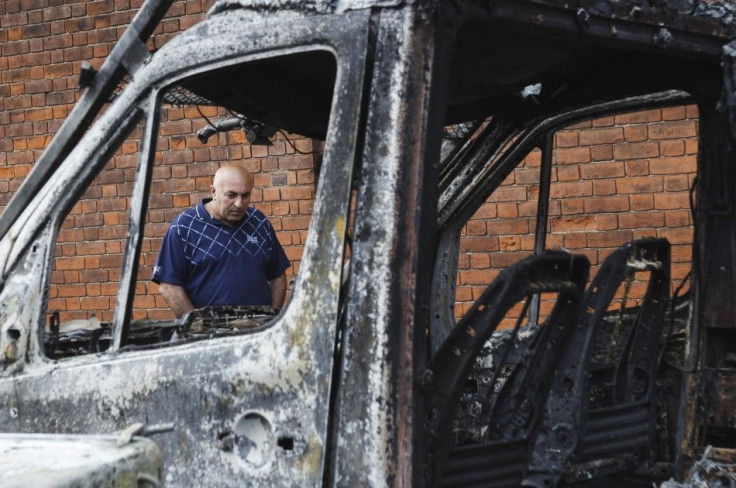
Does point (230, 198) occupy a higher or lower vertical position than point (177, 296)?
higher

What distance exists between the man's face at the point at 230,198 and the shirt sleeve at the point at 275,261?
0.21 meters

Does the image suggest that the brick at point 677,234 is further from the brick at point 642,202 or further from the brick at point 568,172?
the brick at point 568,172

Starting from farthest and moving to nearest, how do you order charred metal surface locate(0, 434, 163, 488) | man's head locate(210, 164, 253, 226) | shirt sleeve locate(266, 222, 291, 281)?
1. shirt sleeve locate(266, 222, 291, 281)
2. man's head locate(210, 164, 253, 226)
3. charred metal surface locate(0, 434, 163, 488)

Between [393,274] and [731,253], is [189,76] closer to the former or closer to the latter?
[393,274]

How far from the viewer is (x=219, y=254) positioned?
4.55m

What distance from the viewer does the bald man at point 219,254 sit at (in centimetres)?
451

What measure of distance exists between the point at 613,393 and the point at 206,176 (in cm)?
480

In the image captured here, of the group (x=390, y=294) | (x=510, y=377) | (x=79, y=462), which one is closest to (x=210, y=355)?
(x=390, y=294)

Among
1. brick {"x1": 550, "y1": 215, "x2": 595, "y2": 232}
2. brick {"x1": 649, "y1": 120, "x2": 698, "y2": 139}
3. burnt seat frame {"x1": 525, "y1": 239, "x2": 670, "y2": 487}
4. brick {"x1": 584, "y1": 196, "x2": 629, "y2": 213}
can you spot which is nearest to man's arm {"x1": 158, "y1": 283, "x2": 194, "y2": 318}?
burnt seat frame {"x1": 525, "y1": 239, "x2": 670, "y2": 487}

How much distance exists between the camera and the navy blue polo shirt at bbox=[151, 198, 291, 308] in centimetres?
449

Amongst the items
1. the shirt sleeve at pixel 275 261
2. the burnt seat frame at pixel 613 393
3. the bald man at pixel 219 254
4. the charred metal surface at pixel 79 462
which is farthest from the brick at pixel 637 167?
the charred metal surface at pixel 79 462

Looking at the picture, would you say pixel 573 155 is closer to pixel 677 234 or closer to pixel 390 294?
pixel 677 234

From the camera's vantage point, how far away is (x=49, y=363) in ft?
8.54

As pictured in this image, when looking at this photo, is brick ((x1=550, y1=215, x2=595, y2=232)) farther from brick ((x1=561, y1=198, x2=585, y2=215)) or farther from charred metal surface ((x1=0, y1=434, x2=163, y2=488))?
charred metal surface ((x1=0, y1=434, x2=163, y2=488))
